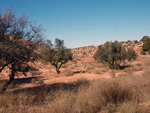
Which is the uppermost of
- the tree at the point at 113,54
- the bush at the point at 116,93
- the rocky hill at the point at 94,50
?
the rocky hill at the point at 94,50

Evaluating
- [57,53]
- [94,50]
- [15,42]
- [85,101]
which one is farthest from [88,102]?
[94,50]

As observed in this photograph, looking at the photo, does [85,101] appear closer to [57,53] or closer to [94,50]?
[57,53]

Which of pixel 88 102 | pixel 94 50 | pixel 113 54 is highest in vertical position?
pixel 94 50

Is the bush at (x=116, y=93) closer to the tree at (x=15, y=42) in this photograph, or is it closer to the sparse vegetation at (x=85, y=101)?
the sparse vegetation at (x=85, y=101)

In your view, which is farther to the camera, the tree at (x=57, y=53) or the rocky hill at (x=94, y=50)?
the rocky hill at (x=94, y=50)

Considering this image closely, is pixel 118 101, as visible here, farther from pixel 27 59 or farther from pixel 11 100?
pixel 27 59

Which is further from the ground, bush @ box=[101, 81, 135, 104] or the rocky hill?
the rocky hill

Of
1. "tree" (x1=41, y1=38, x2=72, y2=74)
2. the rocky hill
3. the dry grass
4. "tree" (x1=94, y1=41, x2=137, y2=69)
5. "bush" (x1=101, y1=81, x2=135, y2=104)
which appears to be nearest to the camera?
the dry grass

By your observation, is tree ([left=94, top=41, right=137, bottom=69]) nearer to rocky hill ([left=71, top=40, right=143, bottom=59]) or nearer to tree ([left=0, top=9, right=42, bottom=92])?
tree ([left=0, top=9, right=42, bottom=92])

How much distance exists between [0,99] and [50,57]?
1598 cm

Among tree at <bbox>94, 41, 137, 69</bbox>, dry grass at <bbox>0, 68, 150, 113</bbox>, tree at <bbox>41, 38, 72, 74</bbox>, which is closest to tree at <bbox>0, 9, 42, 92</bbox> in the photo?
dry grass at <bbox>0, 68, 150, 113</bbox>

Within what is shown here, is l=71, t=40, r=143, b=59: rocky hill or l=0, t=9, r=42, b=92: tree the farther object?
l=71, t=40, r=143, b=59: rocky hill

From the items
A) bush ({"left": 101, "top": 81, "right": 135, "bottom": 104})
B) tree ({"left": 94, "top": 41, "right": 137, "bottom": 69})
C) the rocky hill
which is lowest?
bush ({"left": 101, "top": 81, "right": 135, "bottom": 104})

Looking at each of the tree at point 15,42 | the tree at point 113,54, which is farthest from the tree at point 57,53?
the tree at point 15,42
